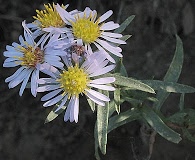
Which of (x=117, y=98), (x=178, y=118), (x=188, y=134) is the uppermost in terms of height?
(x=117, y=98)

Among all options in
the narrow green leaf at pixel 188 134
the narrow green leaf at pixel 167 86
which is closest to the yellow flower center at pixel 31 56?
the narrow green leaf at pixel 167 86

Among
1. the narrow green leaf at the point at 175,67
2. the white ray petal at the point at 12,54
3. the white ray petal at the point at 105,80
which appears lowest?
the narrow green leaf at the point at 175,67

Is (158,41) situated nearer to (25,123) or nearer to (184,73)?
(184,73)

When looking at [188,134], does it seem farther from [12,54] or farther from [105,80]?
[12,54]

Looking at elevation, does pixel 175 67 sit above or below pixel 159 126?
above

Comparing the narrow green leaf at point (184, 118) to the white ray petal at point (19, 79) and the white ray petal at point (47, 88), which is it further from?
the white ray petal at point (19, 79)

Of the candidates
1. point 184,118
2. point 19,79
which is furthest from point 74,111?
point 184,118
